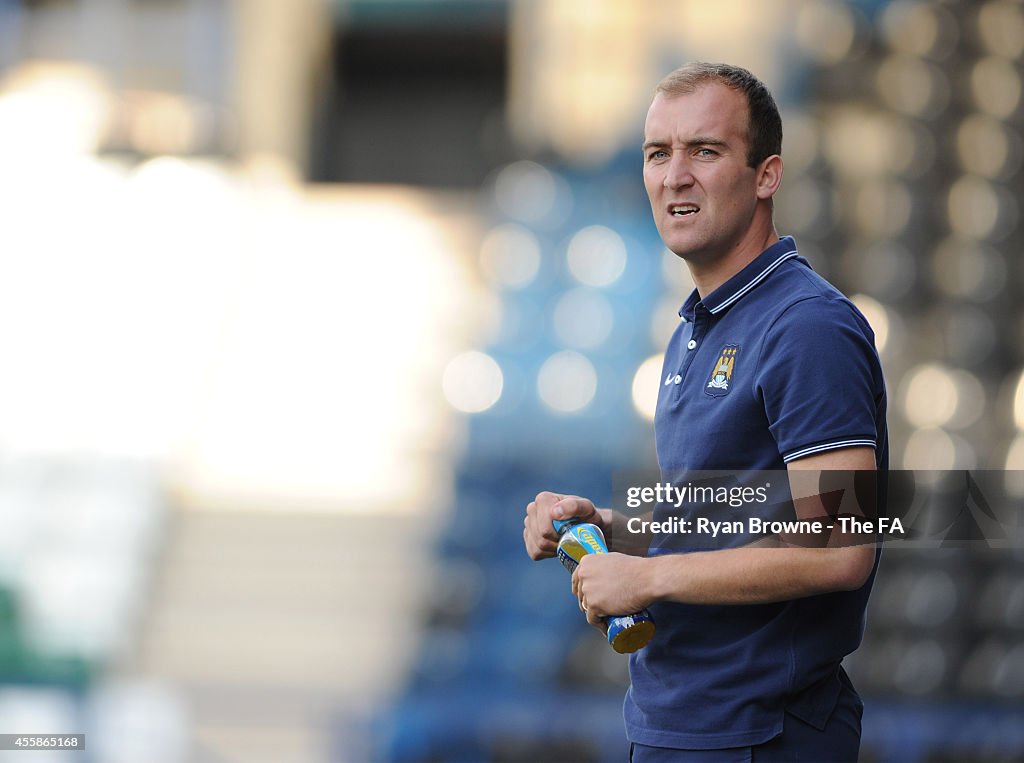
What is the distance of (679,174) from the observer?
4.52ft

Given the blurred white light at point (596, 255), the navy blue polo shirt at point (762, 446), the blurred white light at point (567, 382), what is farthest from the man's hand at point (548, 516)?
the blurred white light at point (596, 255)

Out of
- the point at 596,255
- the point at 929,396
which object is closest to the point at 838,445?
the point at 929,396

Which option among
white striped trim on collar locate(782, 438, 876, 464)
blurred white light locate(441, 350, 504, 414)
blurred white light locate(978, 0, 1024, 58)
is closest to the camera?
white striped trim on collar locate(782, 438, 876, 464)

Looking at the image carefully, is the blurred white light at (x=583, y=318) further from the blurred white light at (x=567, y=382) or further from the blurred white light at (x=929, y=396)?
the blurred white light at (x=929, y=396)

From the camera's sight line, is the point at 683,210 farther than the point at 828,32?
No

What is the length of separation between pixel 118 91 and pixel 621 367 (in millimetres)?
4364

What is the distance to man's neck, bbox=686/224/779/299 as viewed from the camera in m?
1.42

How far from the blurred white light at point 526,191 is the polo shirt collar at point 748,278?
6.15 m

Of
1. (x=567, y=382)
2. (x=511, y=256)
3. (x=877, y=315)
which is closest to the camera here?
(x=877, y=315)

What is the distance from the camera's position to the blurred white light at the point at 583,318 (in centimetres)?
679

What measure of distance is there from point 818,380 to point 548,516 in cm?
36
